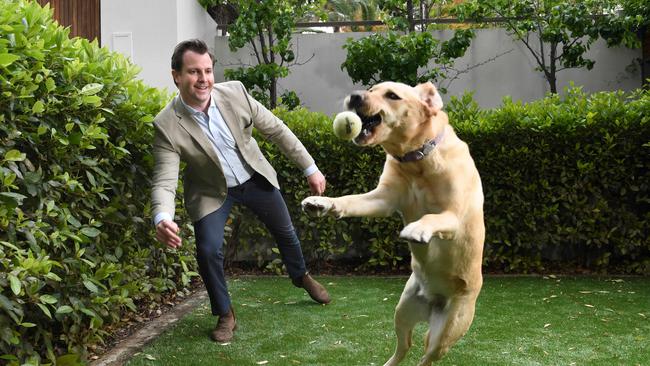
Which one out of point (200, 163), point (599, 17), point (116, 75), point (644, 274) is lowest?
point (644, 274)

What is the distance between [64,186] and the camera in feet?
11.5

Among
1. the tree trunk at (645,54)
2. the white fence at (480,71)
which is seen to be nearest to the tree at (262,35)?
the white fence at (480,71)

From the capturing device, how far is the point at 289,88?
1188cm

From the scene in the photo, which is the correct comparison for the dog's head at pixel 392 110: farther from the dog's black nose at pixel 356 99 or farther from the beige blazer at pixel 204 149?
the beige blazer at pixel 204 149

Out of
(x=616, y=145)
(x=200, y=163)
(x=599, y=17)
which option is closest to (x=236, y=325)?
(x=200, y=163)

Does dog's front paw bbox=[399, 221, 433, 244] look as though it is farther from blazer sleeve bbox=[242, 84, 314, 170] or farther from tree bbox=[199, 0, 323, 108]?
tree bbox=[199, 0, 323, 108]

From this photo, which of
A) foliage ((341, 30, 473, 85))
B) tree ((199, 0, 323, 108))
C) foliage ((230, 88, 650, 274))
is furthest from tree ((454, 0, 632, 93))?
foliage ((230, 88, 650, 274))

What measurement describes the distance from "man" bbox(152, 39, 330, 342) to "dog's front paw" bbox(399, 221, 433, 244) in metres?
1.86

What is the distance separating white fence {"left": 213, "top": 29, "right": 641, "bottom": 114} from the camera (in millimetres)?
11242

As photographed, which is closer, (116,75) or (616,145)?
(116,75)

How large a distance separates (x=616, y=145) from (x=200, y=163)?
14.9 feet

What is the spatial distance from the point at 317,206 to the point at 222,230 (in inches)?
75.1

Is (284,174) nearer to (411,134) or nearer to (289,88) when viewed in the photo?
(411,134)

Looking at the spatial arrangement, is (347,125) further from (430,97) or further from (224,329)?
(224,329)
